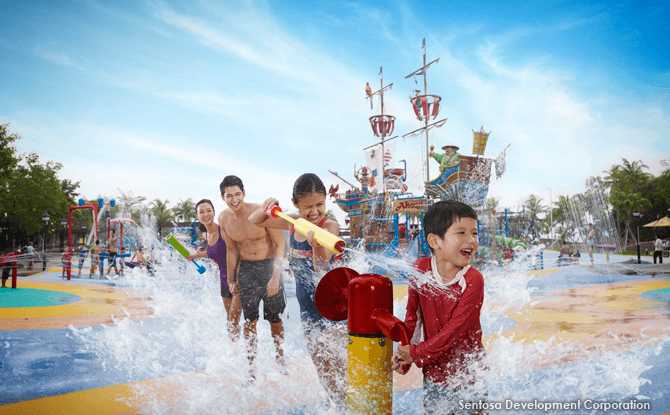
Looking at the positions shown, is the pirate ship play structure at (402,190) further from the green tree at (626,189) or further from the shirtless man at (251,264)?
the green tree at (626,189)

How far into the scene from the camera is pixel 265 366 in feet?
11.0

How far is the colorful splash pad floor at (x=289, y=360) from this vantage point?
2820 mm

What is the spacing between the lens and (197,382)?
10.7 ft

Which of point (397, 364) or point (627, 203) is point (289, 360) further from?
point (627, 203)

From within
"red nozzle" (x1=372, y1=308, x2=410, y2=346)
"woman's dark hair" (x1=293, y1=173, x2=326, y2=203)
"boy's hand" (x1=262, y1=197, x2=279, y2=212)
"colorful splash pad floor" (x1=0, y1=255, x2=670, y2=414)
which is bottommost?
"colorful splash pad floor" (x1=0, y1=255, x2=670, y2=414)

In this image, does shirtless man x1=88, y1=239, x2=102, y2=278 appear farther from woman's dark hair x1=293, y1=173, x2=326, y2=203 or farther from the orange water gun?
the orange water gun

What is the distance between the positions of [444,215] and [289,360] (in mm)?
2553

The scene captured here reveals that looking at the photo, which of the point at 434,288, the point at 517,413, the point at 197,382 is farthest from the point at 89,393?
the point at 517,413

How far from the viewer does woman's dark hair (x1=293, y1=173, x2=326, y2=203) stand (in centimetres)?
256

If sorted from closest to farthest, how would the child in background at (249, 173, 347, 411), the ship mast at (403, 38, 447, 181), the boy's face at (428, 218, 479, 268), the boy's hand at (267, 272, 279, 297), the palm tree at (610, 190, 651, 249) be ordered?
the boy's face at (428, 218, 479, 268), the child in background at (249, 173, 347, 411), the boy's hand at (267, 272, 279, 297), the ship mast at (403, 38, 447, 181), the palm tree at (610, 190, 651, 249)

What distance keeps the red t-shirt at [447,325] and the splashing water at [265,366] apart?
10cm

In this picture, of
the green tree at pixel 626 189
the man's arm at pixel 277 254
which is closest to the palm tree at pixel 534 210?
the green tree at pixel 626 189

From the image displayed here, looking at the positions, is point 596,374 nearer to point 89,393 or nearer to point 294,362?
point 294,362

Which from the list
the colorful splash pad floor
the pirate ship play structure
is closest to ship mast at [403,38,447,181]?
the pirate ship play structure
